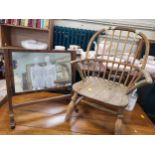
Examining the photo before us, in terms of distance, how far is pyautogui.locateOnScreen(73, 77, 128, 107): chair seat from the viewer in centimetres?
107

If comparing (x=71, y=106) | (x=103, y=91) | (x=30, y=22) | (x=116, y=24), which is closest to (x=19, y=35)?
(x=30, y=22)

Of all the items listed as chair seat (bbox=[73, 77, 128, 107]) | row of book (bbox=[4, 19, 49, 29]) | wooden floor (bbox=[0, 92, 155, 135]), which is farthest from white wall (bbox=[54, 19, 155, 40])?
wooden floor (bbox=[0, 92, 155, 135])

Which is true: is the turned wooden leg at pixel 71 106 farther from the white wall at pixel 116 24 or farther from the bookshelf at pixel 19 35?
the white wall at pixel 116 24

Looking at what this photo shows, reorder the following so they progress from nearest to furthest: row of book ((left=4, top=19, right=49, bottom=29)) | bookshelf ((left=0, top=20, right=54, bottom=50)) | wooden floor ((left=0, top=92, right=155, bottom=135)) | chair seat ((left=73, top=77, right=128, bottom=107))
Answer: chair seat ((left=73, top=77, right=128, bottom=107)) < wooden floor ((left=0, top=92, right=155, bottom=135)) < row of book ((left=4, top=19, right=49, bottom=29)) < bookshelf ((left=0, top=20, right=54, bottom=50))

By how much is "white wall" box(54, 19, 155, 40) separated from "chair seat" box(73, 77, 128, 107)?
104 centimetres

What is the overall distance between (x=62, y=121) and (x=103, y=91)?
1.52 ft

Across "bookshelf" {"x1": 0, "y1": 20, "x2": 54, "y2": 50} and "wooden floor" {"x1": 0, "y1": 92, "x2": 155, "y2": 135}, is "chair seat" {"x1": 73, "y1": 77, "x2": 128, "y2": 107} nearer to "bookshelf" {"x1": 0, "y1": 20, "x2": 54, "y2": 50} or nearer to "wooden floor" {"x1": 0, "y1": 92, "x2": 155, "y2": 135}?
"wooden floor" {"x1": 0, "y1": 92, "x2": 155, "y2": 135}

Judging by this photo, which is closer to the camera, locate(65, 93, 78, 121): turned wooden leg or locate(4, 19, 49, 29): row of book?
locate(65, 93, 78, 121): turned wooden leg

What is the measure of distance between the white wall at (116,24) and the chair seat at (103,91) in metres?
1.04

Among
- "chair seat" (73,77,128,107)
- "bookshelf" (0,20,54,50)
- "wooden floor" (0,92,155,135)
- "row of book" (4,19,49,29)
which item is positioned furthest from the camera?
"bookshelf" (0,20,54,50)

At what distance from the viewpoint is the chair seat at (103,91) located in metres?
1.07

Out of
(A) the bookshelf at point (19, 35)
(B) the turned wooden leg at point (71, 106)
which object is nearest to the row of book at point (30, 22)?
(A) the bookshelf at point (19, 35)

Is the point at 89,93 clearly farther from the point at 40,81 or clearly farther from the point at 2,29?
the point at 2,29
